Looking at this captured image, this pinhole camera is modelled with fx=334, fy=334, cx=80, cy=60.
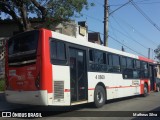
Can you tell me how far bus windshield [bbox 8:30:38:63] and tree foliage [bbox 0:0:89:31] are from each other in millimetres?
5528

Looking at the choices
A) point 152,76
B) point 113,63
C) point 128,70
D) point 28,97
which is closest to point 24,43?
point 28,97

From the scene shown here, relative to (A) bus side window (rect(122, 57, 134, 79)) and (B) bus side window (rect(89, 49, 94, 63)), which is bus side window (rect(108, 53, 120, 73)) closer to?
(A) bus side window (rect(122, 57, 134, 79))

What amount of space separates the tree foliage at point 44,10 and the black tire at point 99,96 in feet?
17.7

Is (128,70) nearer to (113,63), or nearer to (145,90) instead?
(113,63)

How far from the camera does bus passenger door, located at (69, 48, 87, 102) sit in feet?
44.2

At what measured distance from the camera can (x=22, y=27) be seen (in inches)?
736

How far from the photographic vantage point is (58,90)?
40.3 ft

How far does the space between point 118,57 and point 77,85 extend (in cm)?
517

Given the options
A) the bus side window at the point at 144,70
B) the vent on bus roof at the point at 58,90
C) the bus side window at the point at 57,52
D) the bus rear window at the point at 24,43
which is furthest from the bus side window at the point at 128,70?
the bus rear window at the point at 24,43

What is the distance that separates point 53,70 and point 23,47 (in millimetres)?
1536

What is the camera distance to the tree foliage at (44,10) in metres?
18.5

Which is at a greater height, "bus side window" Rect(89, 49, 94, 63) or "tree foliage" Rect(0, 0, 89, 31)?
"tree foliage" Rect(0, 0, 89, 31)

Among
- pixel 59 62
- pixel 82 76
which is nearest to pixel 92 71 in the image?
pixel 82 76

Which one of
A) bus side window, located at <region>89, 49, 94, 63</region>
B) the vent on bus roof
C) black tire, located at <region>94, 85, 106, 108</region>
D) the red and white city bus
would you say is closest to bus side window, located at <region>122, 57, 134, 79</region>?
the red and white city bus
